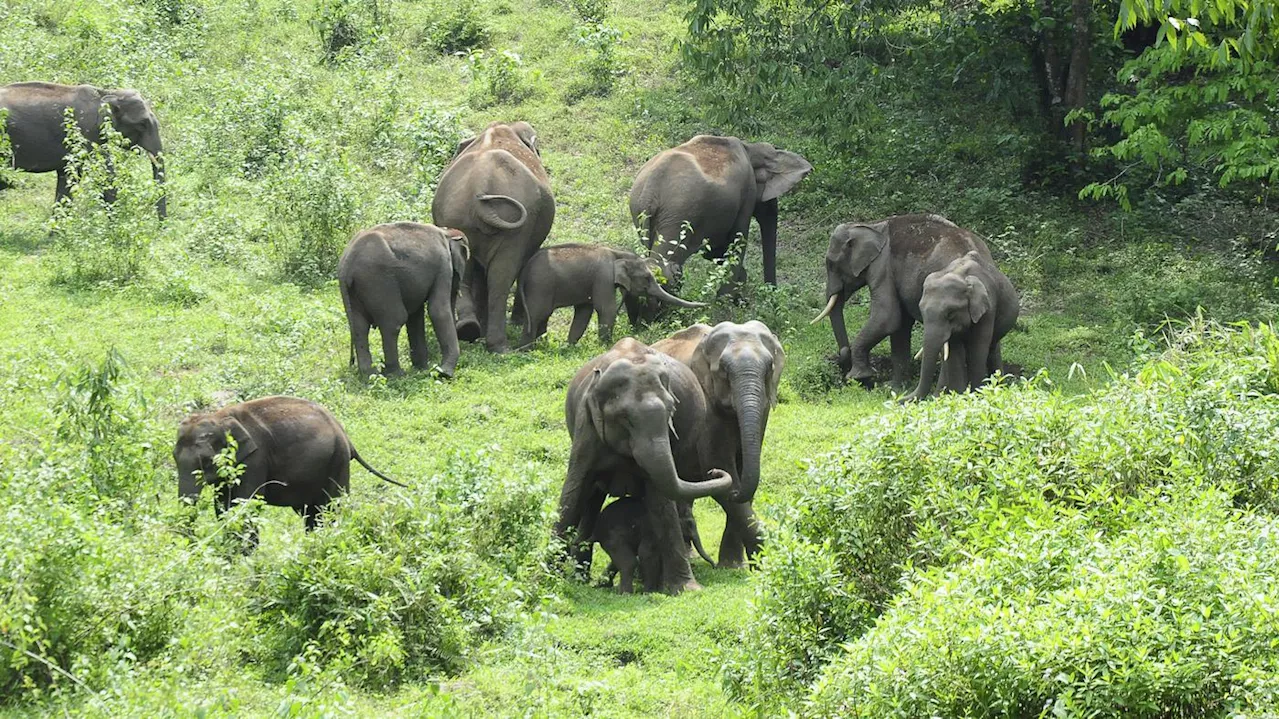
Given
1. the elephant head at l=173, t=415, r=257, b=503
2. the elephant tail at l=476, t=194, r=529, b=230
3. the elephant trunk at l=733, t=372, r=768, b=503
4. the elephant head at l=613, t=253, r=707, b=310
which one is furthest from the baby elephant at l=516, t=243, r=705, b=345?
the elephant head at l=173, t=415, r=257, b=503

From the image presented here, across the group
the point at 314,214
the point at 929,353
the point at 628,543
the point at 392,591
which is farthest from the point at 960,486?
the point at 314,214

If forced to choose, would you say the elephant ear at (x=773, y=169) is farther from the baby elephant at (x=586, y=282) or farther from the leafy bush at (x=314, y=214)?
the leafy bush at (x=314, y=214)

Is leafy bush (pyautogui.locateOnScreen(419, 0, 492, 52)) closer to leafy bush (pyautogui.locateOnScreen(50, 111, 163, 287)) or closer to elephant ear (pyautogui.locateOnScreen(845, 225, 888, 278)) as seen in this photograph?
leafy bush (pyautogui.locateOnScreen(50, 111, 163, 287))

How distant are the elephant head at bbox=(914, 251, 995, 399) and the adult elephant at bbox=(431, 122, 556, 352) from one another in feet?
12.1

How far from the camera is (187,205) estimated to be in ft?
61.0

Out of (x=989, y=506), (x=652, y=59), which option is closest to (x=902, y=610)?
(x=989, y=506)

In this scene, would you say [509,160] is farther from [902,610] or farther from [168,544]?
[902,610]

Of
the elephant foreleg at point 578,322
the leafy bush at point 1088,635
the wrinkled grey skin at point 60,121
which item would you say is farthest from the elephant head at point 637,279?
the leafy bush at point 1088,635

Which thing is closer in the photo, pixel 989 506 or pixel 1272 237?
pixel 989 506

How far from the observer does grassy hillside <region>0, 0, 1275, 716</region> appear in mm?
7906

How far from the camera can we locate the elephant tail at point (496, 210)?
1567cm

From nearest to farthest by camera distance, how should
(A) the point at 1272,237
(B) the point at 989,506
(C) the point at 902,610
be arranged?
(C) the point at 902,610 → (B) the point at 989,506 → (A) the point at 1272,237

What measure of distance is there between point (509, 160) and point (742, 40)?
4975mm

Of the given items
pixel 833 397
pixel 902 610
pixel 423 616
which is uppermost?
pixel 902 610
